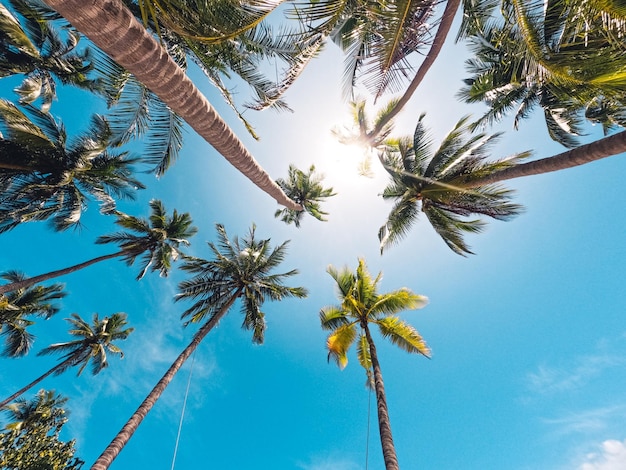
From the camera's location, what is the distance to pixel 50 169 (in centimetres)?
1266

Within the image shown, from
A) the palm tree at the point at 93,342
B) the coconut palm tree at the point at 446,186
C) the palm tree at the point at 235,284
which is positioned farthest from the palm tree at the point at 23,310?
the coconut palm tree at the point at 446,186

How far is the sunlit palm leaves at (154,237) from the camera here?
51.9 feet

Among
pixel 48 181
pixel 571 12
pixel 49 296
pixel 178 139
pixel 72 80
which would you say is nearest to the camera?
pixel 571 12

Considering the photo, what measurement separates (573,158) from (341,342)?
1036cm

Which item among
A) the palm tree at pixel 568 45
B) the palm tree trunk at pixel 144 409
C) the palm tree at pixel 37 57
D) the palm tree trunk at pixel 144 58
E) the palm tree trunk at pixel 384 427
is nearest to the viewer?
the palm tree trunk at pixel 144 58

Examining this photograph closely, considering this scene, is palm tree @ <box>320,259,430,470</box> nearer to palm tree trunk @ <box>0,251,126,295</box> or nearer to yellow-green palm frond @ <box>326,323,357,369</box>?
yellow-green palm frond @ <box>326,323,357,369</box>

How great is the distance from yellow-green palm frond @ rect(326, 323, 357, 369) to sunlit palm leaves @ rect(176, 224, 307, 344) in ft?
12.4

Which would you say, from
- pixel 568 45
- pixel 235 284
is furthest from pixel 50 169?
pixel 568 45

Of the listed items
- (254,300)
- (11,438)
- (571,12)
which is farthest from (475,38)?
(11,438)

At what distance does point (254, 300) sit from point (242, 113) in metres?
13.4

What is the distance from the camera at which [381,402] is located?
9820 mm

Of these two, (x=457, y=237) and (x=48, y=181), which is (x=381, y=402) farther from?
(x=48, y=181)

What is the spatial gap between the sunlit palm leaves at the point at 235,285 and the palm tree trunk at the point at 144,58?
12990 mm

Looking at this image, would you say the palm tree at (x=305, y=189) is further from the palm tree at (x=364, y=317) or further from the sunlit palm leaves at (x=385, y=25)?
the sunlit palm leaves at (x=385, y=25)
